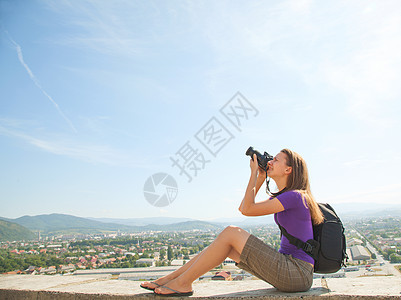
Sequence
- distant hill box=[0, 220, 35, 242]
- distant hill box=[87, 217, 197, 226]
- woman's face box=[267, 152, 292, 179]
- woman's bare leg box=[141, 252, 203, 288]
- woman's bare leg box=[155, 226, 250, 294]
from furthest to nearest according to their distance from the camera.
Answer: distant hill box=[87, 217, 197, 226], distant hill box=[0, 220, 35, 242], woman's face box=[267, 152, 292, 179], woman's bare leg box=[141, 252, 203, 288], woman's bare leg box=[155, 226, 250, 294]

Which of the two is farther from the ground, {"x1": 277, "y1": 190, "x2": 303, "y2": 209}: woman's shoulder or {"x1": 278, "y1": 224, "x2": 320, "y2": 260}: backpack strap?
{"x1": 277, "y1": 190, "x2": 303, "y2": 209}: woman's shoulder

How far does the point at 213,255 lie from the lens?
2156 mm

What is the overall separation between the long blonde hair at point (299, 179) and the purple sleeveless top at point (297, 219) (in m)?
0.06

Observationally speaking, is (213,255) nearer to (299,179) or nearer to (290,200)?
(290,200)

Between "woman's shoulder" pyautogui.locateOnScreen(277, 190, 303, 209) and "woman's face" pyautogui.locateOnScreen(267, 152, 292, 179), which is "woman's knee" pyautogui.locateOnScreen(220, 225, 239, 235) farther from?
"woman's face" pyautogui.locateOnScreen(267, 152, 292, 179)

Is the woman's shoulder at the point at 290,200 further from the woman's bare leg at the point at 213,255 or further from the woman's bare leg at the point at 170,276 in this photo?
the woman's bare leg at the point at 170,276

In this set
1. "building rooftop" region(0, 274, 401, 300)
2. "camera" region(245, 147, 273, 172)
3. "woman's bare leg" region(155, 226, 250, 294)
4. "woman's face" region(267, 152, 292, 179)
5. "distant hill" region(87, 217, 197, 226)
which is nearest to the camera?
"building rooftop" region(0, 274, 401, 300)

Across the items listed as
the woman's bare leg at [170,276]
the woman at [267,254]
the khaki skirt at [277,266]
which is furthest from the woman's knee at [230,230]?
the woman's bare leg at [170,276]

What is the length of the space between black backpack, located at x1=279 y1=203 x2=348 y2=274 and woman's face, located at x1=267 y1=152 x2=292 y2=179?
487 mm

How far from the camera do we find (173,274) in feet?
7.48

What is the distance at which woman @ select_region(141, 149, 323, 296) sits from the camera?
83.6 inches

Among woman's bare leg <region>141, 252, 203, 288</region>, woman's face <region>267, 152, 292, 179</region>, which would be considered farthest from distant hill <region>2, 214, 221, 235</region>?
woman's bare leg <region>141, 252, 203, 288</region>

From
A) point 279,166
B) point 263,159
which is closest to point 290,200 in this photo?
point 279,166

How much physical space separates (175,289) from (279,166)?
1.24 meters
